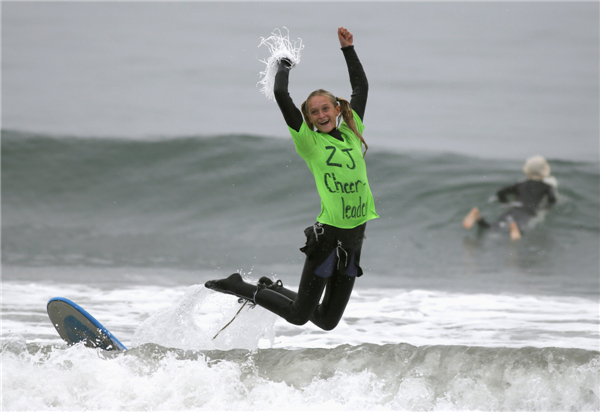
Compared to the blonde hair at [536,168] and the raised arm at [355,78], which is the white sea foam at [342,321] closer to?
the raised arm at [355,78]

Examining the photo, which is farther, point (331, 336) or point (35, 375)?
point (331, 336)

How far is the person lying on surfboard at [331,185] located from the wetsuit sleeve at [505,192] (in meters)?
7.12

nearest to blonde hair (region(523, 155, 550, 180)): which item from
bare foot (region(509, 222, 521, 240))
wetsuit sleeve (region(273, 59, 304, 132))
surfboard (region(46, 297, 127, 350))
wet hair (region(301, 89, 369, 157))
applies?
bare foot (region(509, 222, 521, 240))

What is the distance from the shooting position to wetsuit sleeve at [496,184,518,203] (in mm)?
9555

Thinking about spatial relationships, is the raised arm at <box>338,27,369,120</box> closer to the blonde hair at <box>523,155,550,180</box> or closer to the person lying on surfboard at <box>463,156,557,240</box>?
the person lying on surfboard at <box>463,156,557,240</box>

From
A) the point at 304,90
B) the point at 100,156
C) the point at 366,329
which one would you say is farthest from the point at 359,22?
the point at 366,329

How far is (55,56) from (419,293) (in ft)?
38.7

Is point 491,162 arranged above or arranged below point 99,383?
above

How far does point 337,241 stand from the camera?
2.88 metres

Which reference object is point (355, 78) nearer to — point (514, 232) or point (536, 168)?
point (514, 232)

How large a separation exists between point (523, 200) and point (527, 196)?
10 centimetres

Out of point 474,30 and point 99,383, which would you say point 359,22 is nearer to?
point 474,30

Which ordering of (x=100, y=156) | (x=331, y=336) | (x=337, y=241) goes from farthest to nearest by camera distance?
(x=100, y=156)
(x=331, y=336)
(x=337, y=241)

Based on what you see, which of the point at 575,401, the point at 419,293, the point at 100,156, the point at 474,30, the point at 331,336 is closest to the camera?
the point at 575,401
